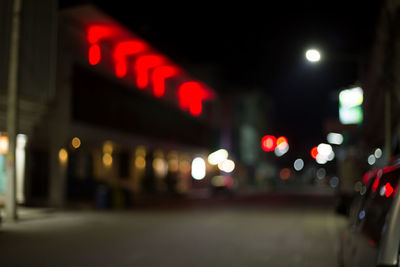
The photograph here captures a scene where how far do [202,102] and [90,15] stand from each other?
27.8 meters

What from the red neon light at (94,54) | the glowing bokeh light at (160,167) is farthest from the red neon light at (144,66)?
the glowing bokeh light at (160,167)

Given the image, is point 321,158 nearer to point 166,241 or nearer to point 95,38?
point 95,38

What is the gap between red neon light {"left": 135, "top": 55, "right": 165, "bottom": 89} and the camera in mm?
36656

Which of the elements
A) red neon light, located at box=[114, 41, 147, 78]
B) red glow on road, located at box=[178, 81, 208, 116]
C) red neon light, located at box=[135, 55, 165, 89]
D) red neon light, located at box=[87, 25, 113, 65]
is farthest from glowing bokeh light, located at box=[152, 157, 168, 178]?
red neon light, located at box=[87, 25, 113, 65]

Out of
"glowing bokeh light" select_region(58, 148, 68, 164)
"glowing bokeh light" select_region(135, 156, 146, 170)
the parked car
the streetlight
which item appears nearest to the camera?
the parked car

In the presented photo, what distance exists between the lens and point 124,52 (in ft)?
112

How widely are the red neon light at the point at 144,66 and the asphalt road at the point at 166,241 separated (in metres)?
18.7

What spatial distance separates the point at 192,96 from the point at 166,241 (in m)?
37.4

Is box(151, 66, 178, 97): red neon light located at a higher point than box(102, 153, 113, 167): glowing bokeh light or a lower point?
higher

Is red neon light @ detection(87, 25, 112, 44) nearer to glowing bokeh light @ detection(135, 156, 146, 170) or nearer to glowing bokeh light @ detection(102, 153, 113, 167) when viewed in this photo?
glowing bokeh light @ detection(102, 153, 113, 167)

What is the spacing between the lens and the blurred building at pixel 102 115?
2422 cm

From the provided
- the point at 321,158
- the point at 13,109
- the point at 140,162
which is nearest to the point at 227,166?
the point at 321,158

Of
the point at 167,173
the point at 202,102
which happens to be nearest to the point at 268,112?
the point at 202,102

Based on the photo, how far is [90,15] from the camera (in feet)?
89.1
